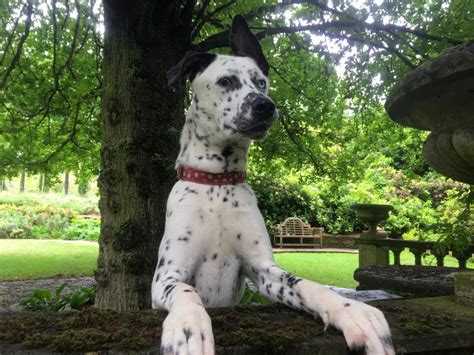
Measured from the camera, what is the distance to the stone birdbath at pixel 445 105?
6.24ft

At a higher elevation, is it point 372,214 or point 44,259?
point 372,214

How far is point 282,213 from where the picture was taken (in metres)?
20.4

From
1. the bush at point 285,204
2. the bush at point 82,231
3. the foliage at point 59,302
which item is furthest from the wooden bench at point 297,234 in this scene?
the foliage at point 59,302

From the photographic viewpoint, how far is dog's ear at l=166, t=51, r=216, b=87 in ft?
7.62

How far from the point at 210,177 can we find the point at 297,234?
1723 centimetres

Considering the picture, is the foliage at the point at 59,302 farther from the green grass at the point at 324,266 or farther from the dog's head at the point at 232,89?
the green grass at the point at 324,266

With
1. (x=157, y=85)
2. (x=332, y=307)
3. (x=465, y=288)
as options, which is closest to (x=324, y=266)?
(x=157, y=85)

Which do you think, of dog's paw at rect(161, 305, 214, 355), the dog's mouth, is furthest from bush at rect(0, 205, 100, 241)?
dog's paw at rect(161, 305, 214, 355)

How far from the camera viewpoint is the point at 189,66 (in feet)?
7.76

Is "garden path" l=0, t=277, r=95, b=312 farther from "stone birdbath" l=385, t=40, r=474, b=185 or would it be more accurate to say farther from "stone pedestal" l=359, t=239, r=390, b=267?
"stone birdbath" l=385, t=40, r=474, b=185

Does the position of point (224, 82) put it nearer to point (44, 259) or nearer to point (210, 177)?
point (210, 177)

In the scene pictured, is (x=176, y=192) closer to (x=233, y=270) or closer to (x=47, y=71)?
(x=233, y=270)

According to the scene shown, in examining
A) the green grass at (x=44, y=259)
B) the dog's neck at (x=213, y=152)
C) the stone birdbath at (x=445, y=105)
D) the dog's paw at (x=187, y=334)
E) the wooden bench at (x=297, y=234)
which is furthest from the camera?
the wooden bench at (x=297, y=234)

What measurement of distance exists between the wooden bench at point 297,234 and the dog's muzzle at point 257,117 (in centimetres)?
1675
